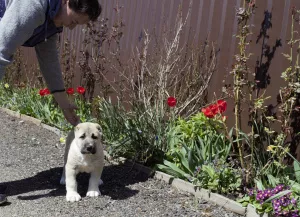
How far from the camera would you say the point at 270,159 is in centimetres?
414

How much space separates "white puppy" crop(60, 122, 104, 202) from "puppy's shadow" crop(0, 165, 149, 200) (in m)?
0.19

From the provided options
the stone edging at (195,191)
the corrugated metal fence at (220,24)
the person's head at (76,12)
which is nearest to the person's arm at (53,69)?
the person's head at (76,12)

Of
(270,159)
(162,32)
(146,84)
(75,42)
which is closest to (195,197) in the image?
(270,159)

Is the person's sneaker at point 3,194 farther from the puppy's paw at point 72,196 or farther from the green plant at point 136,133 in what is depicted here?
the green plant at point 136,133

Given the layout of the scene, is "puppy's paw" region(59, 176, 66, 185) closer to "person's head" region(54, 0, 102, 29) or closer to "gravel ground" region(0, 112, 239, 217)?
"gravel ground" region(0, 112, 239, 217)

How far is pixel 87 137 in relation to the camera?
407 centimetres

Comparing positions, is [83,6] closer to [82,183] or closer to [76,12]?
[76,12]

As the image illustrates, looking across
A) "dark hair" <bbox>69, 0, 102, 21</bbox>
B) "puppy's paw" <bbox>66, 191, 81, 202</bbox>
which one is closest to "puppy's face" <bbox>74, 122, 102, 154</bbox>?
"puppy's paw" <bbox>66, 191, 81, 202</bbox>

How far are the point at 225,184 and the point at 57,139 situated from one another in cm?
323

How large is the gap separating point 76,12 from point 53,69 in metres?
0.96

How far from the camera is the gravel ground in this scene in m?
3.82

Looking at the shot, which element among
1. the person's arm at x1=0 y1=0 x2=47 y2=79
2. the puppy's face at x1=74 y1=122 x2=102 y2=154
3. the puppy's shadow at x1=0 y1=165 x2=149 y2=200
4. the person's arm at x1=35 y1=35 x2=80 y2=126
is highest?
the person's arm at x1=0 y1=0 x2=47 y2=79

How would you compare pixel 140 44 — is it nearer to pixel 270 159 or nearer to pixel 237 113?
pixel 237 113

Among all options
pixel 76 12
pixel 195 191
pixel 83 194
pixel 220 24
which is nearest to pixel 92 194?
pixel 83 194
